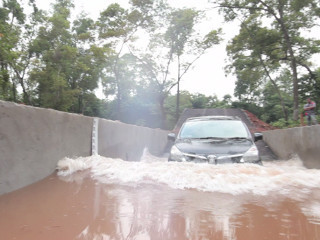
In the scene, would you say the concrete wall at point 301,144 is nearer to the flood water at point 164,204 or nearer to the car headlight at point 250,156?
the car headlight at point 250,156

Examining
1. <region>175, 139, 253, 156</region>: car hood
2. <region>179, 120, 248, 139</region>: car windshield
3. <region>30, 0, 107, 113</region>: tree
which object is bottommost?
<region>175, 139, 253, 156</region>: car hood

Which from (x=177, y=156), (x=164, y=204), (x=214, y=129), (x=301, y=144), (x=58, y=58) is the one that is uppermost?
(x=58, y=58)

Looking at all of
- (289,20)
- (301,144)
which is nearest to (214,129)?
(301,144)

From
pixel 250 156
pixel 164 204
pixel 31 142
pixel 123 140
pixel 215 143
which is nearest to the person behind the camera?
pixel 164 204

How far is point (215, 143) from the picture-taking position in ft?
17.2

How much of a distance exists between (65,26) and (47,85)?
5728 millimetres

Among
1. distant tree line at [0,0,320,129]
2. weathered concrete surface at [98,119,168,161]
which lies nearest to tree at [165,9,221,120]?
distant tree line at [0,0,320,129]

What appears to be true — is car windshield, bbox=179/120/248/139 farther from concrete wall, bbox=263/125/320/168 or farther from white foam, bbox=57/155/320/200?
concrete wall, bbox=263/125/320/168

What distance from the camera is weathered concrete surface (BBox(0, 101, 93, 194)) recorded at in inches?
123

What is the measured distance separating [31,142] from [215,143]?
3.20 meters

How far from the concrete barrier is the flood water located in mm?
175

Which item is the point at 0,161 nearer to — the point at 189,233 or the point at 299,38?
the point at 189,233

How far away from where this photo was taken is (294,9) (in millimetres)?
15609

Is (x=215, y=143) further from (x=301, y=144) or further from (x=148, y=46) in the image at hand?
(x=148, y=46)
